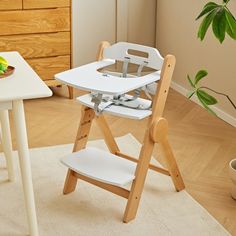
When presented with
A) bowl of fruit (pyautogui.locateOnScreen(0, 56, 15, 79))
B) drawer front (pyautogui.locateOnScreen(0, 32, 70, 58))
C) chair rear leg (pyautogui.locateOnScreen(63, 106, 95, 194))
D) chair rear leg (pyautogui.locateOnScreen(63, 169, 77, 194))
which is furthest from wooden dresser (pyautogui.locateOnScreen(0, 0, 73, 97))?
bowl of fruit (pyautogui.locateOnScreen(0, 56, 15, 79))

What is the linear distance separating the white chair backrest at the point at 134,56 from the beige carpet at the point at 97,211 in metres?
0.73

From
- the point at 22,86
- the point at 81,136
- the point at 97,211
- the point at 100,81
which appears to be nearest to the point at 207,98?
the point at 100,81

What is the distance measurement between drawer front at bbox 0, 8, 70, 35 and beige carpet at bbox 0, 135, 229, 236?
1.39 meters

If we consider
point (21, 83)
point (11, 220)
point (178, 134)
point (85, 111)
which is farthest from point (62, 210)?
point (178, 134)

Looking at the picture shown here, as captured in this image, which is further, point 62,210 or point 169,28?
point 169,28

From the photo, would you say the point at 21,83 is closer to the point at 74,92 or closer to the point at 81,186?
the point at 81,186

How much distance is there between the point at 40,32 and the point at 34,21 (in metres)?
0.10

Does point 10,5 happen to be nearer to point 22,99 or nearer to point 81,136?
point 81,136

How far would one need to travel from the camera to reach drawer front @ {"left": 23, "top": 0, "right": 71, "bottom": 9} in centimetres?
412

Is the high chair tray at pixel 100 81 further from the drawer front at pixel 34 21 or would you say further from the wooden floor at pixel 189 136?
the drawer front at pixel 34 21

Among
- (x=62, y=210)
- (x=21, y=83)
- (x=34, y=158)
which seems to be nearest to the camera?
(x=21, y=83)

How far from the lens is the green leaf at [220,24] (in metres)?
2.40

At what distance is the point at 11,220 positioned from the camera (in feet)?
8.84

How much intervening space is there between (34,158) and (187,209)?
3.64ft
